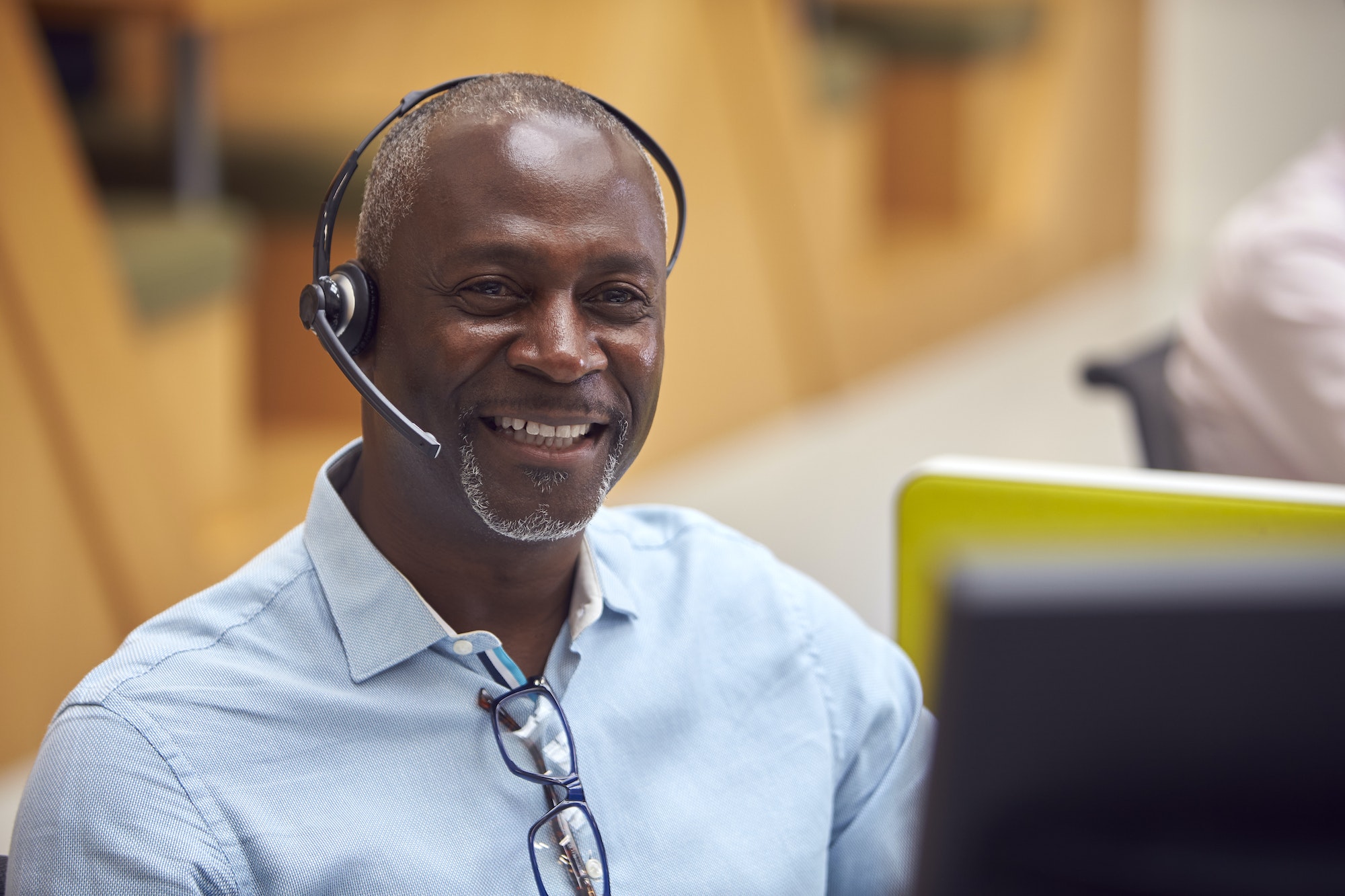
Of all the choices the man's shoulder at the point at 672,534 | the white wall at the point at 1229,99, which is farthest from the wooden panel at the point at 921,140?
the man's shoulder at the point at 672,534

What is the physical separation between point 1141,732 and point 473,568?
590 millimetres

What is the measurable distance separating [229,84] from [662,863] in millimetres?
2800

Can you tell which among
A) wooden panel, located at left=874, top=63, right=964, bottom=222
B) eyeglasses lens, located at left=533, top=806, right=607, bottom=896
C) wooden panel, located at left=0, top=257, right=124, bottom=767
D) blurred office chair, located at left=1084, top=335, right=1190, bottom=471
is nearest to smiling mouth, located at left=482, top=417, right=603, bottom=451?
eyeglasses lens, located at left=533, top=806, right=607, bottom=896

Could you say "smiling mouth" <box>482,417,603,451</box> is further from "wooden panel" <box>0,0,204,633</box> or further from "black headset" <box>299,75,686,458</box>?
"wooden panel" <box>0,0,204,633</box>

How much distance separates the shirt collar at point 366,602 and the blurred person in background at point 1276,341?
1.14m

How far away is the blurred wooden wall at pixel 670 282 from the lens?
2330 millimetres

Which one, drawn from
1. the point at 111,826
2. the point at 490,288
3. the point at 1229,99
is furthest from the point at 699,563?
the point at 1229,99

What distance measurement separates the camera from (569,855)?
938mm

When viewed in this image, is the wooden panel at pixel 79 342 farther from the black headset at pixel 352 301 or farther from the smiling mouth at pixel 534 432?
the smiling mouth at pixel 534 432

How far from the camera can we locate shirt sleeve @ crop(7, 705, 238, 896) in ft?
2.73

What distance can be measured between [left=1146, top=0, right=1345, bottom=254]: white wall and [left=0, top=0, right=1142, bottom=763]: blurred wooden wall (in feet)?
2.26

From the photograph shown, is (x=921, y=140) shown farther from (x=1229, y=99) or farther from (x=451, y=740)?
(x=451, y=740)

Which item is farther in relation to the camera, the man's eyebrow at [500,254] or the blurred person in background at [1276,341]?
the blurred person in background at [1276,341]

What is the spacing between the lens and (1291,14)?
253 inches
